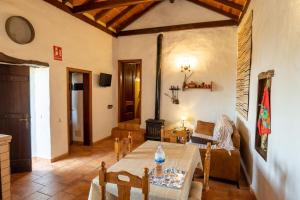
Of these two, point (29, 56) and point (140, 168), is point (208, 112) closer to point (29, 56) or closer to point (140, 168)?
point (140, 168)

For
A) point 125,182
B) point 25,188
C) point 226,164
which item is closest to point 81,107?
point 25,188

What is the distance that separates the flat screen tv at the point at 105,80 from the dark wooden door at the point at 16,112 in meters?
2.09

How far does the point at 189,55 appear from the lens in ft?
17.7

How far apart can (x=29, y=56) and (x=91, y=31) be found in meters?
1.94

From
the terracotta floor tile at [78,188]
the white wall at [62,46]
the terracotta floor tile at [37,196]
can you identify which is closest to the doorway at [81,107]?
the white wall at [62,46]

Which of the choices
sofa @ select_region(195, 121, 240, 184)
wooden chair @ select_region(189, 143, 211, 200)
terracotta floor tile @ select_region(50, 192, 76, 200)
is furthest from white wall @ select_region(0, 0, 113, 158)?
wooden chair @ select_region(189, 143, 211, 200)

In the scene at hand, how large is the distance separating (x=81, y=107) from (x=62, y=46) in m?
1.76

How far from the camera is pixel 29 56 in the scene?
344 cm

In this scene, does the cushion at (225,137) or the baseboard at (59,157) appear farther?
the baseboard at (59,157)

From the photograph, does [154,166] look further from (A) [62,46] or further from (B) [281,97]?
(A) [62,46]

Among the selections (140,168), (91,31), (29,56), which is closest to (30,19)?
(29,56)

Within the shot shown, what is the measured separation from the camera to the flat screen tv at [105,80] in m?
5.33

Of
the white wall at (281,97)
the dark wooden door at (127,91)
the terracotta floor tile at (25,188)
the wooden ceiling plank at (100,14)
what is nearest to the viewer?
the white wall at (281,97)

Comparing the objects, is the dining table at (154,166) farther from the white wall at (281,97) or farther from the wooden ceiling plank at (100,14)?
the wooden ceiling plank at (100,14)
